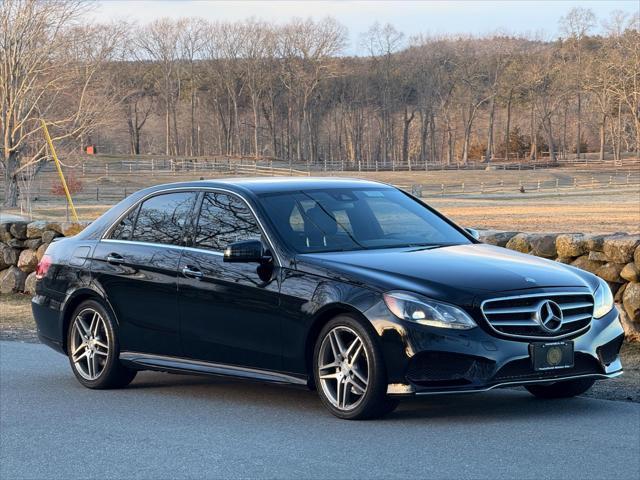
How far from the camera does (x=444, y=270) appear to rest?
750 centimetres

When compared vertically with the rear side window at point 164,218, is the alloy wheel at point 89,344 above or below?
below

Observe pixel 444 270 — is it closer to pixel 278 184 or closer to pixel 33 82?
pixel 278 184

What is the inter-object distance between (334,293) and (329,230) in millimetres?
876

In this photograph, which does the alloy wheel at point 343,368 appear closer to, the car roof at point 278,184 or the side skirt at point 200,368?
the side skirt at point 200,368

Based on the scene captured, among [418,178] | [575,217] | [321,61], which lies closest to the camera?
[575,217]

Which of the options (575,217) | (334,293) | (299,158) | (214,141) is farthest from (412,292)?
(214,141)

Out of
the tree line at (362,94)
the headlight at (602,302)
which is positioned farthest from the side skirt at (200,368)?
the tree line at (362,94)

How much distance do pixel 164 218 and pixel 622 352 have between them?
4277mm

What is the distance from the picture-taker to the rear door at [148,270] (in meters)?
8.71

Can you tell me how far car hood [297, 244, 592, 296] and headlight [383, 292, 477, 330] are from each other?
65 mm

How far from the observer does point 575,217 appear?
41.8 metres

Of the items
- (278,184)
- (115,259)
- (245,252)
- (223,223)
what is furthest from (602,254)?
(115,259)

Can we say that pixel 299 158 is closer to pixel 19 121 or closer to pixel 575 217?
pixel 19 121

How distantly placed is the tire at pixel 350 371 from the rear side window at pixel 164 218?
1.73 metres
